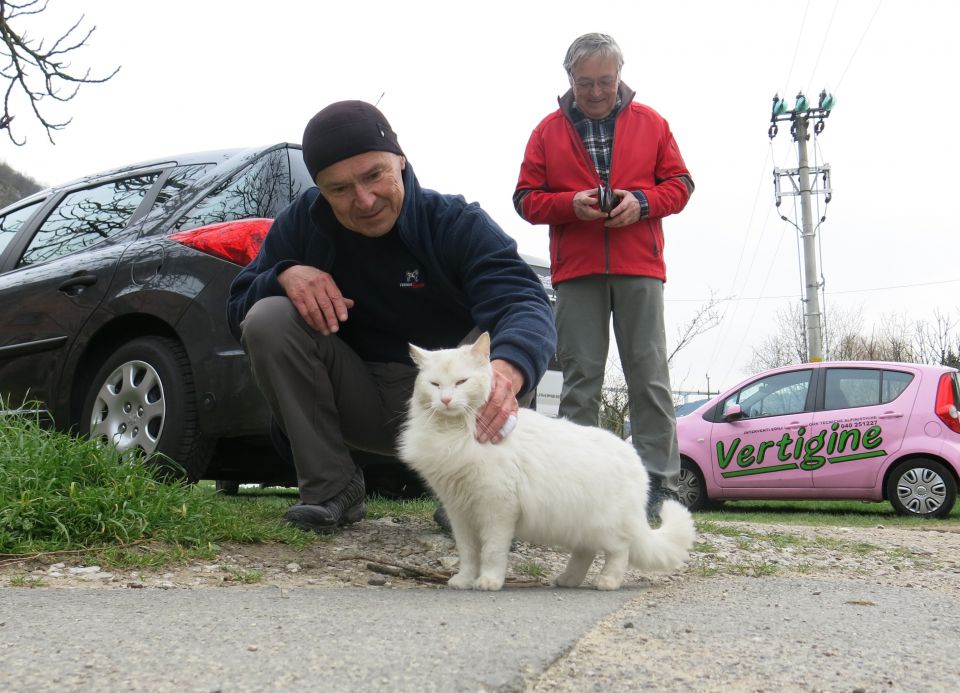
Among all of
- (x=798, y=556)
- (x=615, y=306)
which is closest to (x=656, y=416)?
(x=615, y=306)

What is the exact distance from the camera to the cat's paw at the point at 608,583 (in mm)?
2635

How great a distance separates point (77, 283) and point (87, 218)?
852mm

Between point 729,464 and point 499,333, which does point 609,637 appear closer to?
point 499,333

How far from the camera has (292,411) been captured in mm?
3121

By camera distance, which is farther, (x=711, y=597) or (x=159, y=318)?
(x=159, y=318)

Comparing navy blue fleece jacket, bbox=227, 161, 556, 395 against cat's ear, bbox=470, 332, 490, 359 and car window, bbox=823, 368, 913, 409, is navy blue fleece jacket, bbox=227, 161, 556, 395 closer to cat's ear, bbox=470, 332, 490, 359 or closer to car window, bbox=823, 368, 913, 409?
cat's ear, bbox=470, 332, 490, 359

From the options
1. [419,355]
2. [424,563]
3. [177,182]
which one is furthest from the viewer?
[177,182]

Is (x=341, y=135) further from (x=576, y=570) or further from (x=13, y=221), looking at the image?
(x=13, y=221)

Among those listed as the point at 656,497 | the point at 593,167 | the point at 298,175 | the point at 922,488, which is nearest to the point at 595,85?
the point at 593,167

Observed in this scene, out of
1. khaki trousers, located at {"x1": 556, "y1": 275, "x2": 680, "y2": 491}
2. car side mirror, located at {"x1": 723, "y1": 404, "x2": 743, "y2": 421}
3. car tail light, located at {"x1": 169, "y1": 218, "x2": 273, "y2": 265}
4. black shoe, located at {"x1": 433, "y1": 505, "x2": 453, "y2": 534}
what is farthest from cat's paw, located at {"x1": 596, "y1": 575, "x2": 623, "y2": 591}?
car side mirror, located at {"x1": 723, "y1": 404, "x2": 743, "y2": 421}

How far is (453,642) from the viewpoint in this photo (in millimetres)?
1626

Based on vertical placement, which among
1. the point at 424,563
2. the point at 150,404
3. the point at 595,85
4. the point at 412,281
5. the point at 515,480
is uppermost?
the point at 595,85

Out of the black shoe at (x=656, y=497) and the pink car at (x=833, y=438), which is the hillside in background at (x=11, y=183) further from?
the black shoe at (x=656, y=497)

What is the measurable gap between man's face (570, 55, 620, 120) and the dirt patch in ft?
6.97
